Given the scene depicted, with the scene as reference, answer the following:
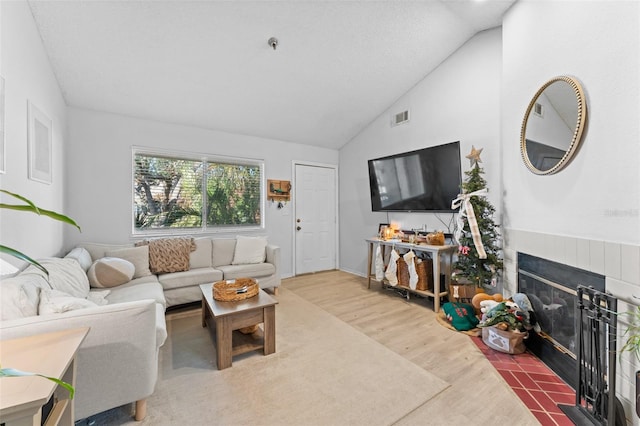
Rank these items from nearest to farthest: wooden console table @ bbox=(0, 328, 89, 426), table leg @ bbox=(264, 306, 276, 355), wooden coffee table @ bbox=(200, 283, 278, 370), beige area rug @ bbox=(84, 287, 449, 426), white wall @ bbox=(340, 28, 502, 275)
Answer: wooden console table @ bbox=(0, 328, 89, 426)
beige area rug @ bbox=(84, 287, 449, 426)
wooden coffee table @ bbox=(200, 283, 278, 370)
table leg @ bbox=(264, 306, 276, 355)
white wall @ bbox=(340, 28, 502, 275)

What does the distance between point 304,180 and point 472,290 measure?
3062 millimetres

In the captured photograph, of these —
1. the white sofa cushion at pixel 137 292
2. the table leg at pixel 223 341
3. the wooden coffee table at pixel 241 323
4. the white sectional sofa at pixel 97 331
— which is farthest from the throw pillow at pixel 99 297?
the table leg at pixel 223 341

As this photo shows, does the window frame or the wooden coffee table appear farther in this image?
the window frame

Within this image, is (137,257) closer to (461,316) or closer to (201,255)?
(201,255)

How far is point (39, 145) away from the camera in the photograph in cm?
219

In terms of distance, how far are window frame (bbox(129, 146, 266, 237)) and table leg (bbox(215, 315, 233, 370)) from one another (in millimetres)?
2207

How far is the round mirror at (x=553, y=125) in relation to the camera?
69.9 inches

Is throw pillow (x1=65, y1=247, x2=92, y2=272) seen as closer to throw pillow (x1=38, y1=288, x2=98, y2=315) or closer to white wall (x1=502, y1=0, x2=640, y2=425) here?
throw pillow (x1=38, y1=288, x2=98, y2=315)

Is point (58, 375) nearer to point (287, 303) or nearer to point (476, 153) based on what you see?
point (287, 303)

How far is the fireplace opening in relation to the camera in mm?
1812

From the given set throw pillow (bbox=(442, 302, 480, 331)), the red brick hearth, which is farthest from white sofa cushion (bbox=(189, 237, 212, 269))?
the red brick hearth

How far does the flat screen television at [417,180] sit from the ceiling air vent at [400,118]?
56 cm

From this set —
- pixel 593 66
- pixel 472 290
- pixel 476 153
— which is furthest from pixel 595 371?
pixel 476 153

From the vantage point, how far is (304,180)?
190 inches
